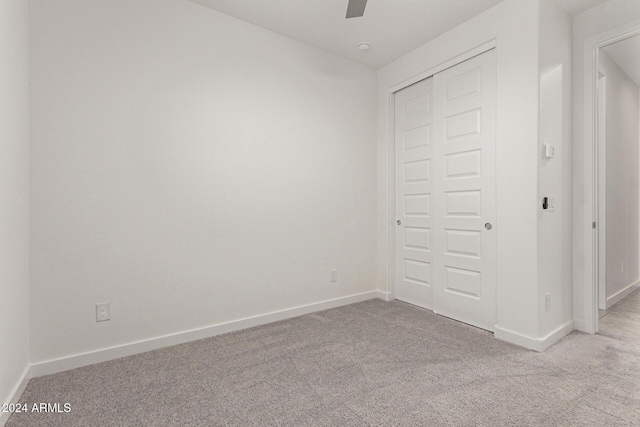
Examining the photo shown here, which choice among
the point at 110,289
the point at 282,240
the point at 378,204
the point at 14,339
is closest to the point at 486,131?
the point at 378,204

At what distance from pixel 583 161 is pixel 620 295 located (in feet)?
6.19

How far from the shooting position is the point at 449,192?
295 cm

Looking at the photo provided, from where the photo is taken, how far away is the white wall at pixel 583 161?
101 inches

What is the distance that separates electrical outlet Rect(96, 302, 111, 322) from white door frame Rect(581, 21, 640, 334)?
366 cm

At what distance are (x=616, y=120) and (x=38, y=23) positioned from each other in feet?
16.5

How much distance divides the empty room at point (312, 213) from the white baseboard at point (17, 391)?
0.6 inches

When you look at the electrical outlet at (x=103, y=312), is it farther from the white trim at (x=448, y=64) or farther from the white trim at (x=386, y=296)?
the white trim at (x=448, y=64)

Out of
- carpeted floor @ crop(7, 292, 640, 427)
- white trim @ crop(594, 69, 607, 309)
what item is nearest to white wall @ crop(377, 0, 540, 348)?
carpeted floor @ crop(7, 292, 640, 427)

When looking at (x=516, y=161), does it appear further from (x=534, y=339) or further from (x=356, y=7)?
(x=356, y=7)

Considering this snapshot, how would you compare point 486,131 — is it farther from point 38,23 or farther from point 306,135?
point 38,23

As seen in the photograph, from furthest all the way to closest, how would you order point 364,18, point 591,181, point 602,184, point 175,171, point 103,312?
point 602,184, point 364,18, point 591,181, point 175,171, point 103,312

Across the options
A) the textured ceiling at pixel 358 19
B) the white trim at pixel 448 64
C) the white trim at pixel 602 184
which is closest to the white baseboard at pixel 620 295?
the white trim at pixel 602 184

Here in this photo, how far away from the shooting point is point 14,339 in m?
1.70

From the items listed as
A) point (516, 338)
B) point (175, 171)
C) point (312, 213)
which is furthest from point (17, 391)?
point (516, 338)
